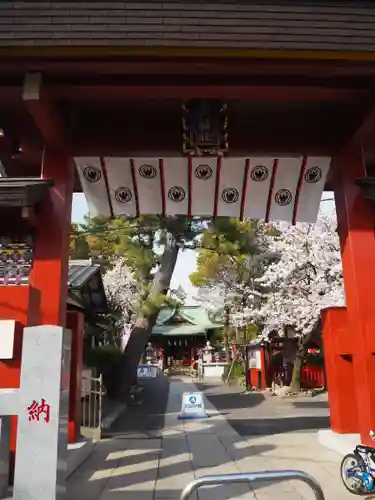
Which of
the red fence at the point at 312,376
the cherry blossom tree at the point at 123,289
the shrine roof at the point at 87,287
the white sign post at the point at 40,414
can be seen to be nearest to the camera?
the white sign post at the point at 40,414

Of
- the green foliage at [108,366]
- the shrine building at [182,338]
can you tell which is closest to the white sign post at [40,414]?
the green foliage at [108,366]

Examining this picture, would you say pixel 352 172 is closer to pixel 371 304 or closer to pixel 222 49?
pixel 371 304

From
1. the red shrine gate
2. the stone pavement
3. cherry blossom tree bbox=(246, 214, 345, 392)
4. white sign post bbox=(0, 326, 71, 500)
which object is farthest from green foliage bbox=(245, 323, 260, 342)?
white sign post bbox=(0, 326, 71, 500)

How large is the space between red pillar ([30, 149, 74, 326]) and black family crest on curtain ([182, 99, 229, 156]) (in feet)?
5.69

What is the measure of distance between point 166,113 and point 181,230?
10222 mm

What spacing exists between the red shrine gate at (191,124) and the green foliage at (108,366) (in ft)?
33.0

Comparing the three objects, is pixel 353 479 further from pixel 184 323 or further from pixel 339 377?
pixel 184 323

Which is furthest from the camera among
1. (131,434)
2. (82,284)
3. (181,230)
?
(181,230)

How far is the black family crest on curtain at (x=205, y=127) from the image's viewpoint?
5.93m

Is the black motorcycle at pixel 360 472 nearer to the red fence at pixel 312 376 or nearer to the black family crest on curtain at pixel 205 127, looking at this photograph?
the black family crest on curtain at pixel 205 127

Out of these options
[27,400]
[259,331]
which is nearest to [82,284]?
[27,400]

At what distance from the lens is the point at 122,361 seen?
1661cm

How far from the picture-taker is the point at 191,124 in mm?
5984

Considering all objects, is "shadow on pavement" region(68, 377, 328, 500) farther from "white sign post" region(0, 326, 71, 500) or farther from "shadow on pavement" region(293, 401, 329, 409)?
"shadow on pavement" region(293, 401, 329, 409)
